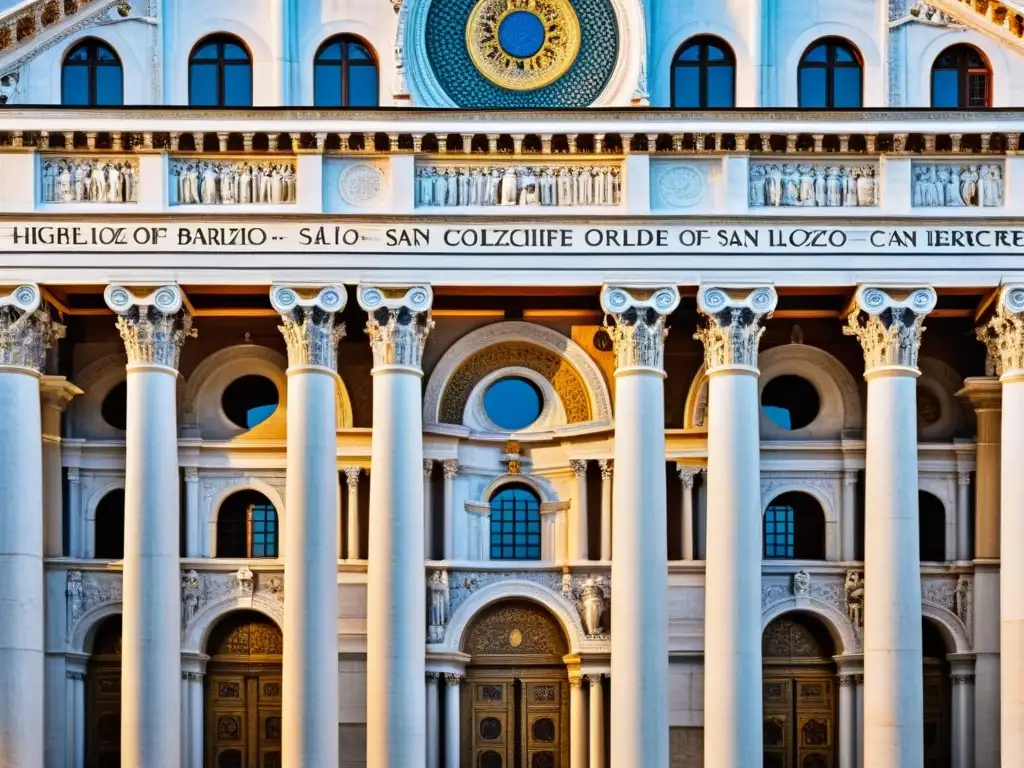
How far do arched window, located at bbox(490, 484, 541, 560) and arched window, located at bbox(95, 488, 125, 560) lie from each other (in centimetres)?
655

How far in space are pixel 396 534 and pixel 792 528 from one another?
807cm

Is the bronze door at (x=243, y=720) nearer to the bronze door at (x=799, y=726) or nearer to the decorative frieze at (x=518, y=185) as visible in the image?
the bronze door at (x=799, y=726)

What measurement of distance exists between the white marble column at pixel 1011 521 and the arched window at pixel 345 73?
11.3m

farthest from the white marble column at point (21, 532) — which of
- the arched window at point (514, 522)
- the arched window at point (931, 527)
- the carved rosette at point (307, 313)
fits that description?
the arched window at point (931, 527)

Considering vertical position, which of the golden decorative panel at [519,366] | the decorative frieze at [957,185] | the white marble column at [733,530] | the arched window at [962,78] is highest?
the arched window at [962,78]

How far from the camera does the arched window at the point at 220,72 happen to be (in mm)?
43406

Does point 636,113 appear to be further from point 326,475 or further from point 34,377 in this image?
point 34,377

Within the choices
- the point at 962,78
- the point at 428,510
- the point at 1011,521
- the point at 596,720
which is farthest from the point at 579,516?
the point at 962,78

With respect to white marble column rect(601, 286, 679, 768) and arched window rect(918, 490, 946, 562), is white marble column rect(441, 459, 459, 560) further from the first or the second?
arched window rect(918, 490, 946, 562)

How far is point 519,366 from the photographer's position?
45.1 meters

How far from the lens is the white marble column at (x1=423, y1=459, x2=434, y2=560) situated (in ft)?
→ 146

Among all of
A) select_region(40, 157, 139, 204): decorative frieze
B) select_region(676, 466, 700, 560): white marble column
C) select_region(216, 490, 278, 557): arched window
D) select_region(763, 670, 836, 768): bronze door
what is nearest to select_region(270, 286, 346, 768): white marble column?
select_region(40, 157, 139, 204): decorative frieze

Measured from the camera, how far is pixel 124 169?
41500mm

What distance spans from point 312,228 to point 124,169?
3.23m
